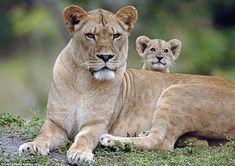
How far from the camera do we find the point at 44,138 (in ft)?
26.7

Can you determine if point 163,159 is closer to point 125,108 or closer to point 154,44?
point 125,108

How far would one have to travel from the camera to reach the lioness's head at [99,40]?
8211 mm

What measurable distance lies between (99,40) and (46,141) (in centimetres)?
92

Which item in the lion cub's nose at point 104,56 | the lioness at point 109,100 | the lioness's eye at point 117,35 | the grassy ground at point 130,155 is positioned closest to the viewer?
the grassy ground at point 130,155

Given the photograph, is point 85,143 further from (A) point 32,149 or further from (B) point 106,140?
(A) point 32,149

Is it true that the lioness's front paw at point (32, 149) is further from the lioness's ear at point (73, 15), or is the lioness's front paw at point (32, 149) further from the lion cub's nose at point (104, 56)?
the lioness's ear at point (73, 15)

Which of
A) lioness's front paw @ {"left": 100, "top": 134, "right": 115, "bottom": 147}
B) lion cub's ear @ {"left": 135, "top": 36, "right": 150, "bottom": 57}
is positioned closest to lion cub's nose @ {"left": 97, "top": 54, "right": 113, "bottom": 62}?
lioness's front paw @ {"left": 100, "top": 134, "right": 115, "bottom": 147}

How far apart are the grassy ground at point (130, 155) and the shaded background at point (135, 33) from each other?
22.4ft

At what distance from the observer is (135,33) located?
62.4 feet

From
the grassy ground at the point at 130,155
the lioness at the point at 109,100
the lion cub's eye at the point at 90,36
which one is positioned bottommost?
the grassy ground at the point at 130,155

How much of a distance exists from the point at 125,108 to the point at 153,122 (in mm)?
312

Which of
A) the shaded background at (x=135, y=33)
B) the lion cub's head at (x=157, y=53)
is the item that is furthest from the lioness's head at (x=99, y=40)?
the shaded background at (x=135, y=33)

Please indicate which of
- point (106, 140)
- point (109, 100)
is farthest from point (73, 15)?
point (106, 140)

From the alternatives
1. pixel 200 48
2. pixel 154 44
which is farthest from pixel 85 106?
pixel 200 48
